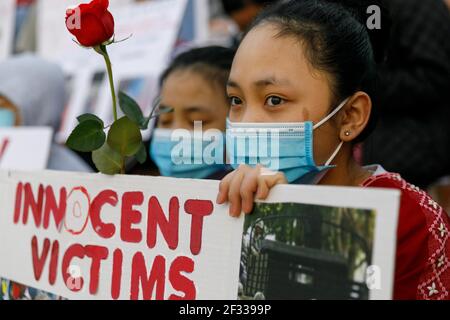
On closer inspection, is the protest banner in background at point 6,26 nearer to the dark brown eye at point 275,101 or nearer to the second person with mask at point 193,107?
the second person with mask at point 193,107

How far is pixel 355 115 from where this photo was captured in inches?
54.4

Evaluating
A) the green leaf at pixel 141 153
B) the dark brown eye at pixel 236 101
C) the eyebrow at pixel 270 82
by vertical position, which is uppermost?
the eyebrow at pixel 270 82

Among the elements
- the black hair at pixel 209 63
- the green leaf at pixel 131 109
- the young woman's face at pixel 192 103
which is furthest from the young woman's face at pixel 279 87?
the black hair at pixel 209 63

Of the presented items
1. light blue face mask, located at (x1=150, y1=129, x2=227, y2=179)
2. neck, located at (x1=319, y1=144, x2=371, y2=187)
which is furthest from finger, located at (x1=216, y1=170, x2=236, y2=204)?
light blue face mask, located at (x1=150, y1=129, x2=227, y2=179)

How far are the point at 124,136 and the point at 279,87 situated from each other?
0.94 feet

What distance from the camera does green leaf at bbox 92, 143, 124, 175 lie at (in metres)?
1.24

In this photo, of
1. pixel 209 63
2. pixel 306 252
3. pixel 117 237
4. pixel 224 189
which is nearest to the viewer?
pixel 306 252

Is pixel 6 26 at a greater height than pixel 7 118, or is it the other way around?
pixel 6 26

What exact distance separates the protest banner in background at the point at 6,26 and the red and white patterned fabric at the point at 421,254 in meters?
2.92

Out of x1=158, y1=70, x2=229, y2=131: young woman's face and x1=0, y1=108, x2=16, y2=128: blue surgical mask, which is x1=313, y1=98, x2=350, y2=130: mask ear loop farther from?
x1=0, y1=108, x2=16, y2=128: blue surgical mask

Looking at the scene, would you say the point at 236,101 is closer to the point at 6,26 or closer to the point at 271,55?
the point at 271,55

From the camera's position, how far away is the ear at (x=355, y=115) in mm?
1365

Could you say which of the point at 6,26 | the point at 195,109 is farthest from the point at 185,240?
the point at 6,26

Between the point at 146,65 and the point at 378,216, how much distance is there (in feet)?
7.41
